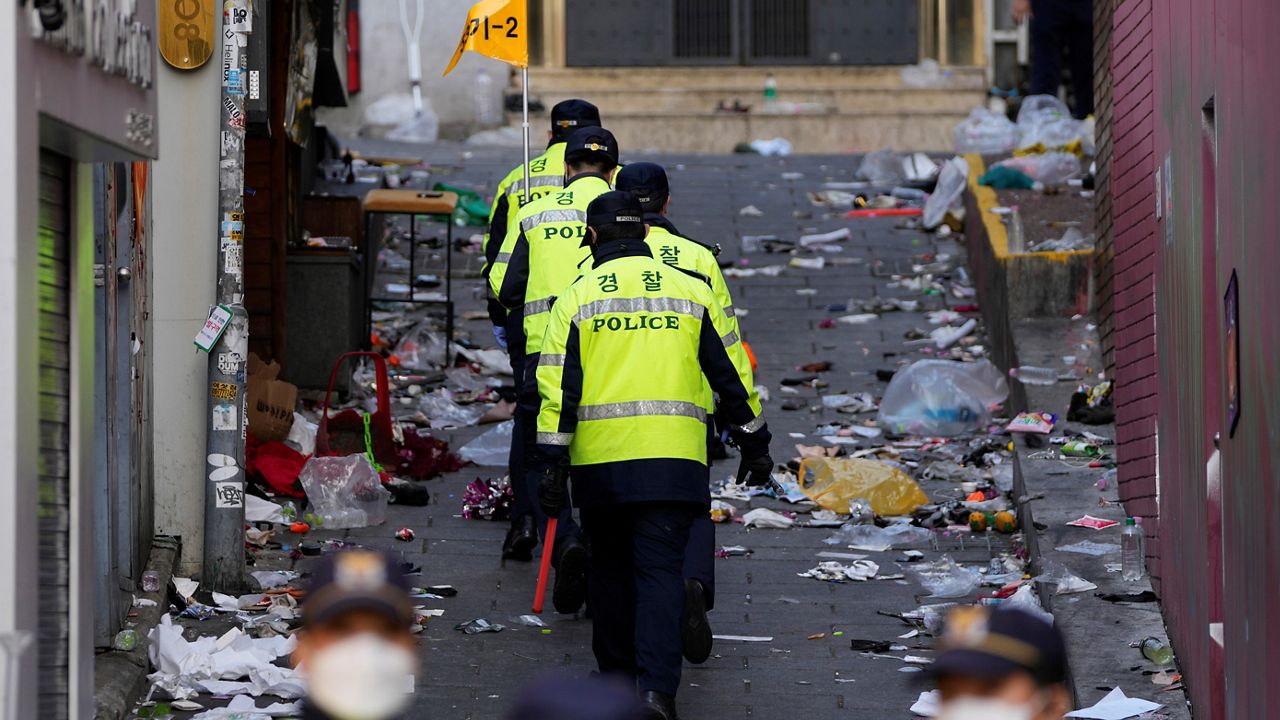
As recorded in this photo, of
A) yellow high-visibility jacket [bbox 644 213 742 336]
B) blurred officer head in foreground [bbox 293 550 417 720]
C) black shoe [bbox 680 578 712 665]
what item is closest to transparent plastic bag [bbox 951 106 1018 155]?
yellow high-visibility jacket [bbox 644 213 742 336]

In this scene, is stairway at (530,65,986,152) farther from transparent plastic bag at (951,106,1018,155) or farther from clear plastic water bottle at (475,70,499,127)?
transparent plastic bag at (951,106,1018,155)

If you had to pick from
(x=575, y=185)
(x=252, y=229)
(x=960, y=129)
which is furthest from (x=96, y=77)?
(x=960, y=129)

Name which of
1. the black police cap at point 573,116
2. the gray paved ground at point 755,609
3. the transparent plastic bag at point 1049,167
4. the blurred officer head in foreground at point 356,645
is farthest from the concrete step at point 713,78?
the blurred officer head in foreground at point 356,645

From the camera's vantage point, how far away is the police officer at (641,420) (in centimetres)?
691

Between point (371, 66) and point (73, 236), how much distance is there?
1956 cm

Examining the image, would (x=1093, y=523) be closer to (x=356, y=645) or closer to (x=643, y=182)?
(x=643, y=182)

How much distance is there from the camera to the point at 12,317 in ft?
15.0

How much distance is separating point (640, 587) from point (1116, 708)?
162 cm

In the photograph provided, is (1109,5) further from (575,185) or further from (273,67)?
(273,67)

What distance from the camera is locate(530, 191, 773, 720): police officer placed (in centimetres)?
691

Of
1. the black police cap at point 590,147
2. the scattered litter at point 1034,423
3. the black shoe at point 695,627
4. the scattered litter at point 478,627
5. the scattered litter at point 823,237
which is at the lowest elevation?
the scattered litter at point 478,627

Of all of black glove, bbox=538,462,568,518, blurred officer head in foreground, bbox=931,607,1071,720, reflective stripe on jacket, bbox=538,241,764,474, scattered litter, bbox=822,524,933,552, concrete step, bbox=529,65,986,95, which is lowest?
scattered litter, bbox=822,524,933,552

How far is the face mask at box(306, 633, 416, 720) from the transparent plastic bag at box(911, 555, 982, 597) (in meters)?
6.02

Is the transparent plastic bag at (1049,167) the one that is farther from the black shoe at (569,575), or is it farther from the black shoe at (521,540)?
the black shoe at (569,575)
